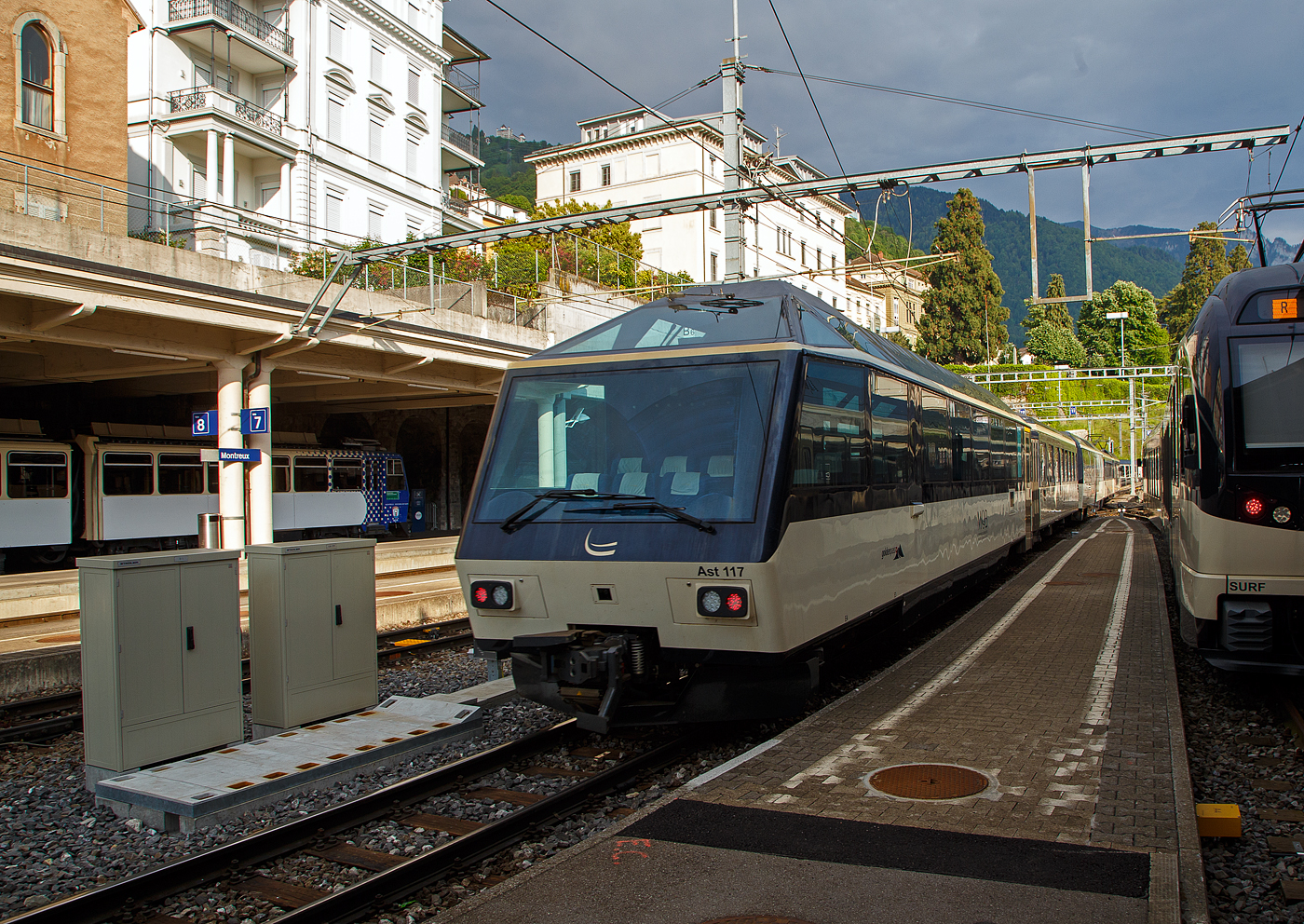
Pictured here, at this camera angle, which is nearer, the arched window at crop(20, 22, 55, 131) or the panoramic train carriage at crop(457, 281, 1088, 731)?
the panoramic train carriage at crop(457, 281, 1088, 731)

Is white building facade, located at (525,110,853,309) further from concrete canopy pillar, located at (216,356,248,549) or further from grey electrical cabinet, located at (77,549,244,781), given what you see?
grey electrical cabinet, located at (77,549,244,781)

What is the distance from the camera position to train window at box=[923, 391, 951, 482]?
949 cm

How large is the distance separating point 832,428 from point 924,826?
294 cm

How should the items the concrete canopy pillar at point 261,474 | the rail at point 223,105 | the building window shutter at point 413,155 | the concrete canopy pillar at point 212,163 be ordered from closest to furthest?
the concrete canopy pillar at point 261,474 → the concrete canopy pillar at point 212,163 → the rail at point 223,105 → the building window shutter at point 413,155

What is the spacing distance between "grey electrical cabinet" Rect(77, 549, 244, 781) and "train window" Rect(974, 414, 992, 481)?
886 centimetres

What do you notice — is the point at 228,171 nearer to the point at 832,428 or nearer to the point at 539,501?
the point at 539,501

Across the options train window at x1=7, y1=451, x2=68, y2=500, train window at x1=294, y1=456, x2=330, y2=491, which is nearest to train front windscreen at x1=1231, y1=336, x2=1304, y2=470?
train window at x1=7, y1=451, x2=68, y2=500

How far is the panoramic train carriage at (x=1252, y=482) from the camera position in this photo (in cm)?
691

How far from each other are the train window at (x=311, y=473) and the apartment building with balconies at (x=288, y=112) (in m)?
7.78

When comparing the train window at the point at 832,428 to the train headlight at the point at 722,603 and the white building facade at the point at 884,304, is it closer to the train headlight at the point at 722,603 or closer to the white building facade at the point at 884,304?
the train headlight at the point at 722,603

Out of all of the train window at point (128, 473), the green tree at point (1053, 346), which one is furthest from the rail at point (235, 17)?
the green tree at point (1053, 346)


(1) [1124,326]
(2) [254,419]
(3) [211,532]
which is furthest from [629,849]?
(1) [1124,326]

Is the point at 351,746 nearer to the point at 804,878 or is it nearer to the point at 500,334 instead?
the point at 804,878

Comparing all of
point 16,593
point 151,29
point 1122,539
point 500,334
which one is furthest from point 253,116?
point 1122,539
